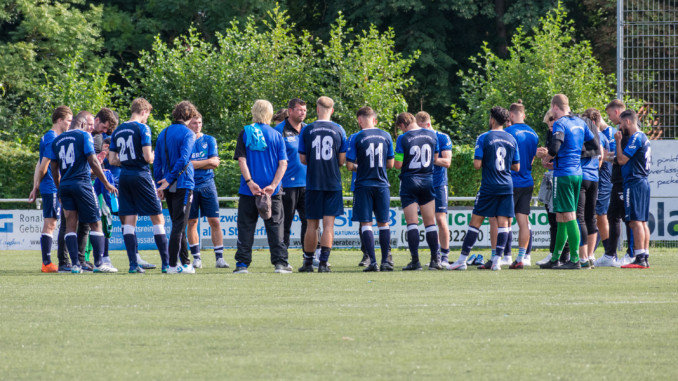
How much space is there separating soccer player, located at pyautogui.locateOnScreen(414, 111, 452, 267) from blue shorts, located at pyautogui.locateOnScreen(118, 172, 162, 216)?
12.0 ft

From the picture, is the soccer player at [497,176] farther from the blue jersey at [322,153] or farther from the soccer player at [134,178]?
the soccer player at [134,178]

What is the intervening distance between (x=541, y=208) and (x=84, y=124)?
433 inches

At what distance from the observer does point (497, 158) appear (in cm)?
1273

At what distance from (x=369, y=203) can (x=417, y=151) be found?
2.94ft

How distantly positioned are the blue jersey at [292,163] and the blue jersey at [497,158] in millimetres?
2263

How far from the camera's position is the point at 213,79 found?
97.6 feet

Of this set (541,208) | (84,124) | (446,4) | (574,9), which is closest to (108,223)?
(84,124)

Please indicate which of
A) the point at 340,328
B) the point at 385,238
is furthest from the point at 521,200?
the point at 340,328

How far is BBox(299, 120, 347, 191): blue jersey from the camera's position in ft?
40.1

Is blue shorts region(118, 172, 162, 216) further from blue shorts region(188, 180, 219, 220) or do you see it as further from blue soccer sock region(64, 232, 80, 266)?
blue shorts region(188, 180, 219, 220)

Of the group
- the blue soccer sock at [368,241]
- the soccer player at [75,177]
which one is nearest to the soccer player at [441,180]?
the blue soccer sock at [368,241]

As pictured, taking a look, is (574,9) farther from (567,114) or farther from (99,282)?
(99,282)

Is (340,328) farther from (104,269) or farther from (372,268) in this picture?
(104,269)

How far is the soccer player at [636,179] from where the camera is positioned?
42.9ft
